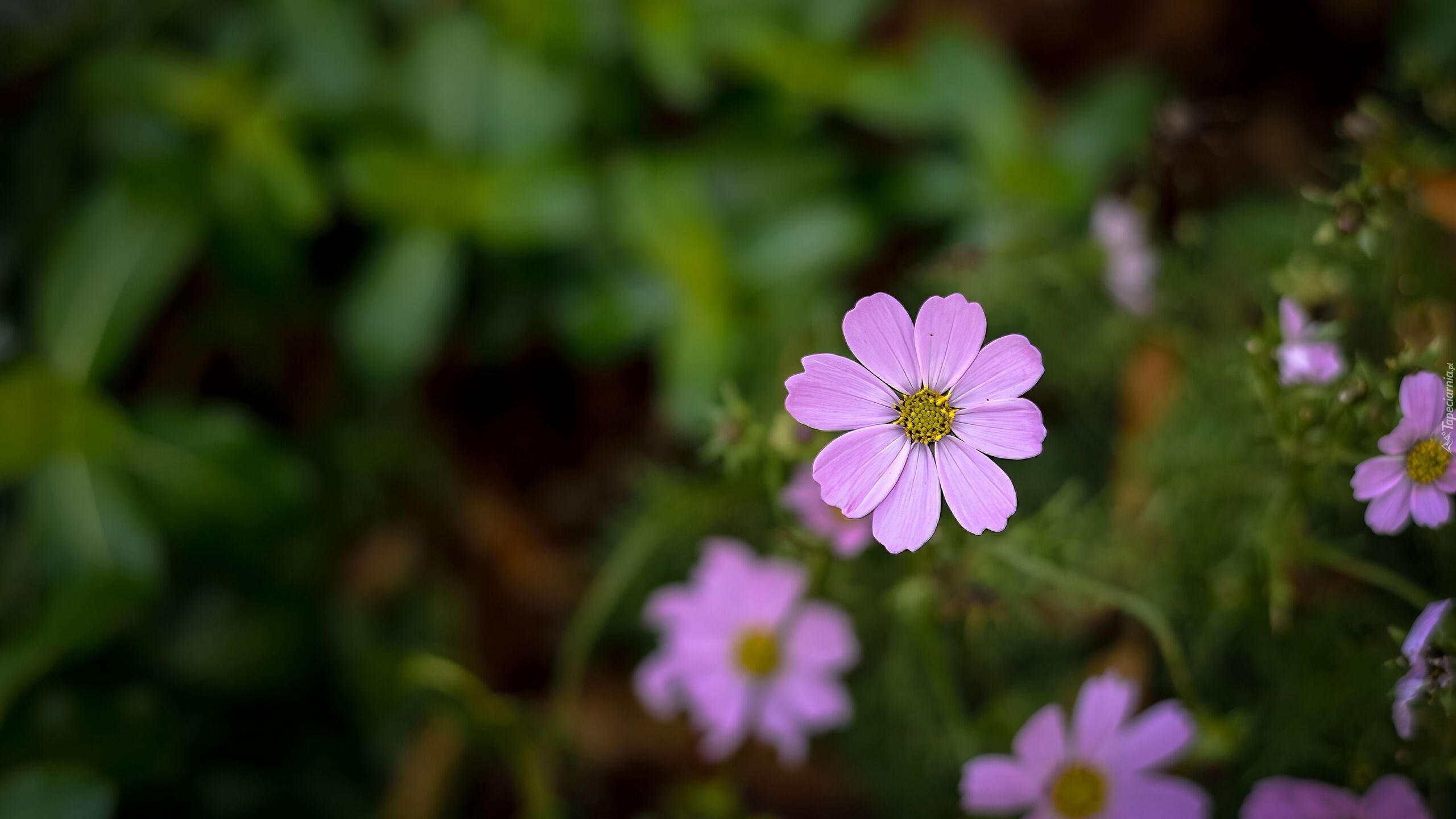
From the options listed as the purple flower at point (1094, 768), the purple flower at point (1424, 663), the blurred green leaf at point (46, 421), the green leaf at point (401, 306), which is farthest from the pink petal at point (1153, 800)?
the blurred green leaf at point (46, 421)

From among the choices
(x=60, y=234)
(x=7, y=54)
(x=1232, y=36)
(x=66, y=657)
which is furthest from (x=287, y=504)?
(x=1232, y=36)

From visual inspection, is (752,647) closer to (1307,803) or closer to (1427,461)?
(1307,803)

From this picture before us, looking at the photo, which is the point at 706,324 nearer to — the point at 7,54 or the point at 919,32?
the point at 919,32

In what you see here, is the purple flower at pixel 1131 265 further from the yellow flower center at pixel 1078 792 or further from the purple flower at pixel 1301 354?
the yellow flower center at pixel 1078 792

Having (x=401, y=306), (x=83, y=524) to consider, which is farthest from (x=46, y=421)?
(x=401, y=306)

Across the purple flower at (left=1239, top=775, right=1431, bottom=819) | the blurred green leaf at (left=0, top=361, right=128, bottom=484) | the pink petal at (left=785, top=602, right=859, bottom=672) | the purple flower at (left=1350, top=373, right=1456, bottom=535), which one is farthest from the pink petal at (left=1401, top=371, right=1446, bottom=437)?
the blurred green leaf at (left=0, top=361, right=128, bottom=484)

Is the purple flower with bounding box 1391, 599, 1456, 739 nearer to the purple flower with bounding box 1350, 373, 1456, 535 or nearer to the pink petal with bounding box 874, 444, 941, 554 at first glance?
the purple flower with bounding box 1350, 373, 1456, 535
